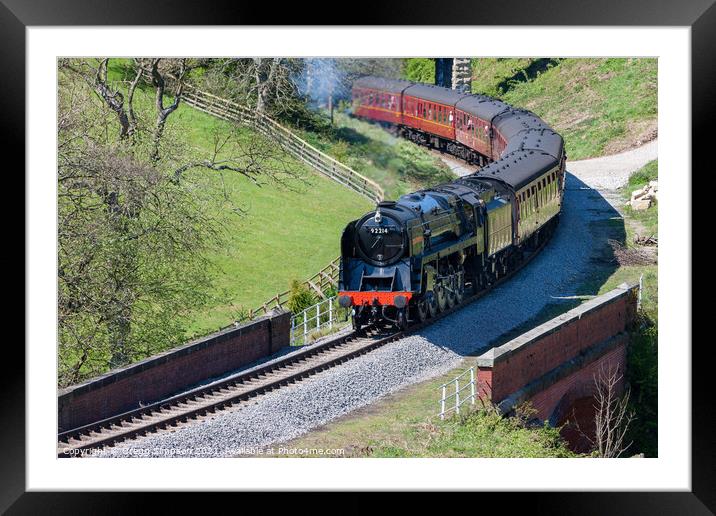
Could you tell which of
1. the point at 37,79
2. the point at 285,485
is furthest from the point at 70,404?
the point at 37,79

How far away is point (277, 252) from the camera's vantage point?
36656mm

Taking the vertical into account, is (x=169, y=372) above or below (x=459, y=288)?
below

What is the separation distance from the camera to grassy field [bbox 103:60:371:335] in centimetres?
3469

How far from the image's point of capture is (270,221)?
37312mm

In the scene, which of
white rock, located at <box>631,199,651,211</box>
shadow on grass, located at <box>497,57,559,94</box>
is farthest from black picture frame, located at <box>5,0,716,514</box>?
shadow on grass, located at <box>497,57,559,94</box>

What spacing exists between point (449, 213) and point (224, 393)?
726 centimetres

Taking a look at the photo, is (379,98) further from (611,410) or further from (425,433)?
(425,433)

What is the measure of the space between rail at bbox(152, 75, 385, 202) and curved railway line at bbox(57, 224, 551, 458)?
8.80 metres

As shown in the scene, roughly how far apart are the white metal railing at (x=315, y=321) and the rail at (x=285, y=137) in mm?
5908

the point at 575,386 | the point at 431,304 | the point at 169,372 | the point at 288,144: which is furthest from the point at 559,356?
the point at 288,144

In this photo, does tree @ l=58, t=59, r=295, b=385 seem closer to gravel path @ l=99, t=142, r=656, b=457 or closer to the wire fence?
the wire fence

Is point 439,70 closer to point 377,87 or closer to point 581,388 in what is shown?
point 377,87

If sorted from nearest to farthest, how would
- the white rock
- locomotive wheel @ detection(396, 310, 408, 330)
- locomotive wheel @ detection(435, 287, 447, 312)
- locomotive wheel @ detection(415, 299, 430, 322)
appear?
locomotive wheel @ detection(396, 310, 408, 330) < locomotive wheel @ detection(415, 299, 430, 322) < locomotive wheel @ detection(435, 287, 447, 312) < the white rock

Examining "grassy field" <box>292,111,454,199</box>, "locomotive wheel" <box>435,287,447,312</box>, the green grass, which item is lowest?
"locomotive wheel" <box>435,287,447,312</box>
